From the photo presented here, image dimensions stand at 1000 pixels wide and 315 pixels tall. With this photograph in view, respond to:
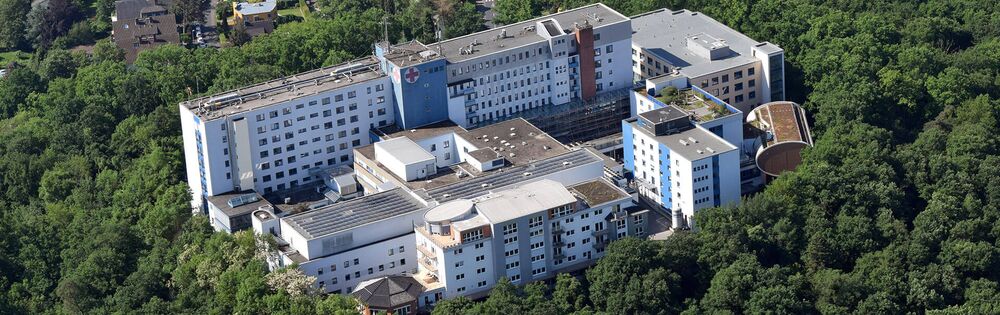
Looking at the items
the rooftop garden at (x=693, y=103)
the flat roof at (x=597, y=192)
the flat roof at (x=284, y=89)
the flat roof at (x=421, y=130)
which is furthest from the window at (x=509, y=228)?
the rooftop garden at (x=693, y=103)

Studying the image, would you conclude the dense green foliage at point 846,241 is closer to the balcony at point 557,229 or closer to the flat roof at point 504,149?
the balcony at point 557,229

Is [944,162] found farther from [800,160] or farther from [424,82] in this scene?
[424,82]

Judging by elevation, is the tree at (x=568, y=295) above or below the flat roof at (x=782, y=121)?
below

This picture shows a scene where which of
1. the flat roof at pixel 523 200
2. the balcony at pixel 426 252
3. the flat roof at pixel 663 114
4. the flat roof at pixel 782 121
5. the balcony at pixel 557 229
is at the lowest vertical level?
the balcony at pixel 426 252

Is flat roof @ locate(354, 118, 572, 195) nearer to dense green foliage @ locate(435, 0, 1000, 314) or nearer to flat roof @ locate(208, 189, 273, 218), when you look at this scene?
flat roof @ locate(208, 189, 273, 218)

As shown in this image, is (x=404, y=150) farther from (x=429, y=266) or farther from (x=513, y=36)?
(x=513, y=36)

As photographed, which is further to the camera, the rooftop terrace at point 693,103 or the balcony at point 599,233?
the rooftop terrace at point 693,103
